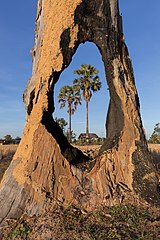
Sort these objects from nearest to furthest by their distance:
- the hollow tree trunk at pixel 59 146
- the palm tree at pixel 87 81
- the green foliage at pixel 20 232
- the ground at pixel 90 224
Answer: the ground at pixel 90 224
the green foliage at pixel 20 232
the hollow tree trunk at pixel 59 146
the palm tree at pixel 87 81

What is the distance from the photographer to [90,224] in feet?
14.6

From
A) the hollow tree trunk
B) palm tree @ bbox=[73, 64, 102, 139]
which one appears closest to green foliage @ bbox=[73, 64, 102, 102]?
palm tree @ bbox=[73, 64, 102, 139]

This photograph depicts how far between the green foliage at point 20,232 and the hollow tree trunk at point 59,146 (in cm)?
46

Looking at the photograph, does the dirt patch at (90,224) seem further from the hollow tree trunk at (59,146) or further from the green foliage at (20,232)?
the hollow tree trunk at (59,146)

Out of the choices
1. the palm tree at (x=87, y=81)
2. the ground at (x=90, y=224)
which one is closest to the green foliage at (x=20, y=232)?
the ground at (x=90, y=224)

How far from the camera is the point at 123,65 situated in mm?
6188

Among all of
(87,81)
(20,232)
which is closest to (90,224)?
(20,232)

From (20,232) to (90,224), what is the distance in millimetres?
1103

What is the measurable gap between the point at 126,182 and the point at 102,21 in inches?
136

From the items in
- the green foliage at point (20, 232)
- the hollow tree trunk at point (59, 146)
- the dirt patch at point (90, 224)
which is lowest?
the green foliage at point (20, 232)

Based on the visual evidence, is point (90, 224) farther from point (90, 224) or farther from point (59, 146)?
point (59, 146)

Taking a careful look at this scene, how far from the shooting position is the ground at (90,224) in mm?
4020

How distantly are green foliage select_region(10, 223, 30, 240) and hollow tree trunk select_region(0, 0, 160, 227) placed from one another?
0.46 metres

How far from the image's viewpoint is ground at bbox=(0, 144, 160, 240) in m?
4.02
